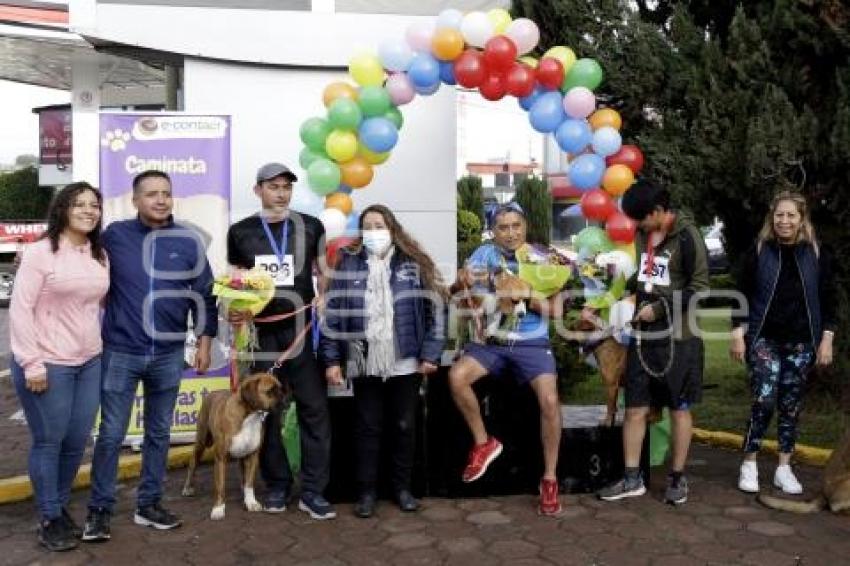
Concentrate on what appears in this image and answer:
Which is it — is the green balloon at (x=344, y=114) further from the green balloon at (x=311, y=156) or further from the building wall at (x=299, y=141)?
the building wall at (x=299, y=141)

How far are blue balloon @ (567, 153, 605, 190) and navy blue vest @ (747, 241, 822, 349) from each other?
1433mm

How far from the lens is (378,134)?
615 cm

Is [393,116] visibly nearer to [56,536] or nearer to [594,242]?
[594,242]

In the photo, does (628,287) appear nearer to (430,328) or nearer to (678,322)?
(678,322)

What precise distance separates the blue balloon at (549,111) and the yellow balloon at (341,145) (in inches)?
52.6

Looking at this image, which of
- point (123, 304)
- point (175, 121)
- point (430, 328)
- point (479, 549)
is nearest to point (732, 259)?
point (430, 328)

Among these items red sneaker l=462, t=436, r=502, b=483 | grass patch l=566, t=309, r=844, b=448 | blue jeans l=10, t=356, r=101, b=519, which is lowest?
grass patch l=566, t=309, r=844, b=448

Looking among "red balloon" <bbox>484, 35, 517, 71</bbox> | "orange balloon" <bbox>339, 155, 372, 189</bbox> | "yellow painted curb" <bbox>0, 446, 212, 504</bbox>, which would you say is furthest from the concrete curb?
"red balloon" <bbox>484, 35, 517, 71</bbox>

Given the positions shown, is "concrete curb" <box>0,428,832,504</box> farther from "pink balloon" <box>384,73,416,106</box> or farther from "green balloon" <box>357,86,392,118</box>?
"pink balloon" <box>384,73,416,106</box>

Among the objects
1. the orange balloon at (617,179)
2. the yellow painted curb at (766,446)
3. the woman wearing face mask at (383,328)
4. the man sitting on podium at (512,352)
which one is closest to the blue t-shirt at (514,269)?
the man sitting on podium at (512,352)

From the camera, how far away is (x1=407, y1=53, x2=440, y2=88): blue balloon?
20.1 feet

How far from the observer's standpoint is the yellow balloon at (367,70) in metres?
6.28

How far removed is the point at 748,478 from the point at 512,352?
171cm

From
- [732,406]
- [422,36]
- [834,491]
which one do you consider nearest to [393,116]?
[422,36]
